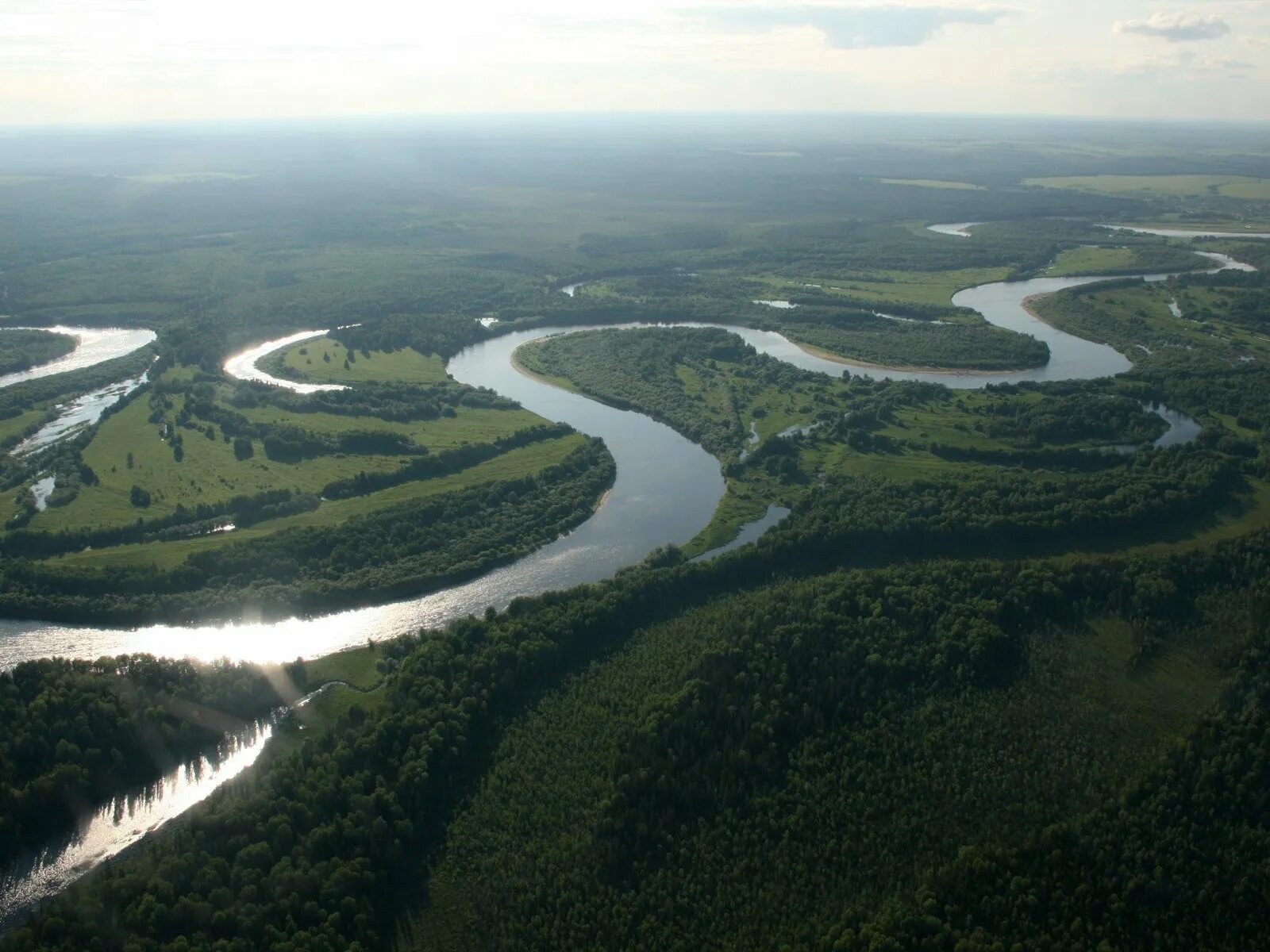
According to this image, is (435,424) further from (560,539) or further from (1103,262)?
(1103,262)

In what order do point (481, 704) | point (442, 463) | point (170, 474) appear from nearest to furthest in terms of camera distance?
point (481, 704), point (170, 474), point (442, 463)

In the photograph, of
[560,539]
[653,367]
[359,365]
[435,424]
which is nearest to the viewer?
[560,539]

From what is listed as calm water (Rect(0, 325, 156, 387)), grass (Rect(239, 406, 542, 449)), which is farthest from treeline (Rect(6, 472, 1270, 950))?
calm water (Rect(0, 325, 156, 387))

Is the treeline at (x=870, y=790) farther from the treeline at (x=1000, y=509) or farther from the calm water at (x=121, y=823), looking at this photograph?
the calm water at (x=121, y=823)

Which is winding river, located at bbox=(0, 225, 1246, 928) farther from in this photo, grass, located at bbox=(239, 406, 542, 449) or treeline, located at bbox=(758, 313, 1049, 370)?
grass, located at bbox=(239, 406, 542, 449)

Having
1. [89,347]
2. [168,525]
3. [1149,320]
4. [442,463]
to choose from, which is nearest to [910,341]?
[1149,320]

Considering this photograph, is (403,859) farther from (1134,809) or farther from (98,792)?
(1134,809)
